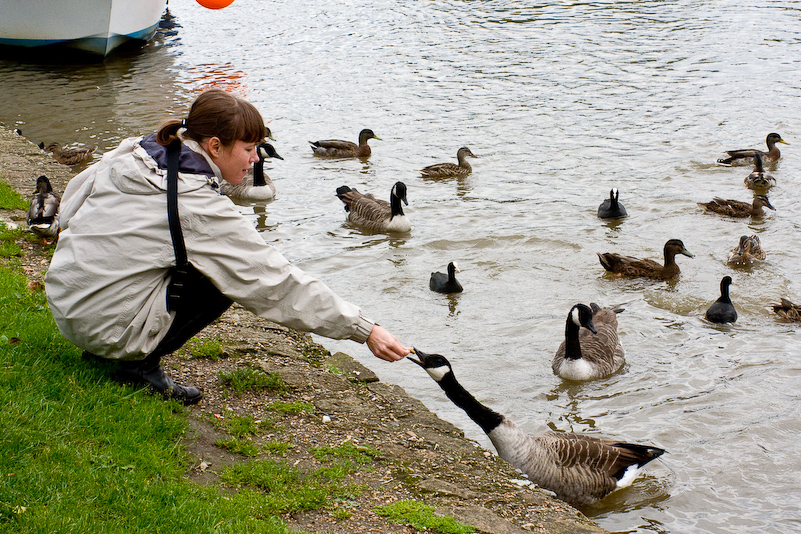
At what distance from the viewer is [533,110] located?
63.8ft

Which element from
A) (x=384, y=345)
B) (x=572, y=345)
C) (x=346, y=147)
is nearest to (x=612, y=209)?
(x=572, y=345)

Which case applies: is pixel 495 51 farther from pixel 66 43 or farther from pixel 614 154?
pixel 66 43

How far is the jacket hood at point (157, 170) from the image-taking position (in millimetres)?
4684

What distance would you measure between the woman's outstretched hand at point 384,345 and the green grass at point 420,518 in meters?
0.99

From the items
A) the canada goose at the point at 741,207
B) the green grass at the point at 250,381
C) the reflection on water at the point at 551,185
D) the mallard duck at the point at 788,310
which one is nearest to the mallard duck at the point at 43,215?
the reflection on water at the point at 551,185

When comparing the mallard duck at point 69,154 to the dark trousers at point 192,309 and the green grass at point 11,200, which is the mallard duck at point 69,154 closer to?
the green grass at point 11,200

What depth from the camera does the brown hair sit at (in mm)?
4777

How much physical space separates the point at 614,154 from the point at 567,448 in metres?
10.8

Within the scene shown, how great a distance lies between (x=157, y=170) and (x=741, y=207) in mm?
11227

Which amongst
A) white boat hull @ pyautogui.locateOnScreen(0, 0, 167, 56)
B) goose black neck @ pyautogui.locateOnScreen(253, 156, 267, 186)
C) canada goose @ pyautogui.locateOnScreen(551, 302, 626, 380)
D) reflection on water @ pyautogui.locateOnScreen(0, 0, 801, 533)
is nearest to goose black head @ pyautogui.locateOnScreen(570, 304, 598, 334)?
canada goose @ pyautogui.locateOnScreen(551, 302, 626, 380)

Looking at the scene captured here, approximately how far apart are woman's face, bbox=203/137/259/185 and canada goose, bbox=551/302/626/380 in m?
4.97

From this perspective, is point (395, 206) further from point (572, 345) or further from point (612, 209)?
point (572, 345)

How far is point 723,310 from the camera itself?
Answer: 383 inches

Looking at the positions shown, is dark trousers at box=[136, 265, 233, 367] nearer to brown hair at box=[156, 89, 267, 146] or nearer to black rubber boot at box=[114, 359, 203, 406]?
black rubber boot at box=[114, 359, 203, 406]
